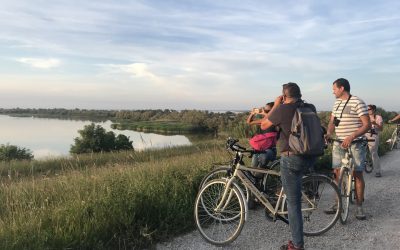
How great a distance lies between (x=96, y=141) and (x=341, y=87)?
33661 mm

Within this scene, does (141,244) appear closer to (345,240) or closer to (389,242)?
(345,240)

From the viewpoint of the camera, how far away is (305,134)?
4.39m

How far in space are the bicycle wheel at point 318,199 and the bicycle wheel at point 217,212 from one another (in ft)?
3.12

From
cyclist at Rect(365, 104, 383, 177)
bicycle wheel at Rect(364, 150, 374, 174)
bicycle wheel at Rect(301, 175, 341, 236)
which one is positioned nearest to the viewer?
bicycle wheel at Rect(301, 175, 341, 236)

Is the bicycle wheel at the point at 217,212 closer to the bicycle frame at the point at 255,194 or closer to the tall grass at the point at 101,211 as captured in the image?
the bicycle frame at the point at 255,194

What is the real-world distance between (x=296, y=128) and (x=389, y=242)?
6.98ft

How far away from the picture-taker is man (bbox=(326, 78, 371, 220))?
19.5 ft

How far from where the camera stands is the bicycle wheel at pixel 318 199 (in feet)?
17.2

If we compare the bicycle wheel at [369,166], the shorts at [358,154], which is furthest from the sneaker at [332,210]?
the bicycle wheel at [369,166]

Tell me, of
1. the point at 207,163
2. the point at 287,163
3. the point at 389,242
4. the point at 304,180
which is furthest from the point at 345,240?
the point at 207,163

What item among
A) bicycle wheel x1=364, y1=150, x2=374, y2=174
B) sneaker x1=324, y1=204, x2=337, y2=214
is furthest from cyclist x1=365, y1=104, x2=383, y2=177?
sneaker x1=324, y1=204, x2=337, y2=214

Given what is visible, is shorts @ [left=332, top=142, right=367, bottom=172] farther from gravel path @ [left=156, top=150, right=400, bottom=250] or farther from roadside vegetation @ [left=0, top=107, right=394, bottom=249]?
roadside vegetation @ [left=0, top=107, right=394, bottom=249]

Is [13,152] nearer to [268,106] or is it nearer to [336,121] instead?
[268,106]

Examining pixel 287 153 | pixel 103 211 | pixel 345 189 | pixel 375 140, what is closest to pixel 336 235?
pixel 345 189
